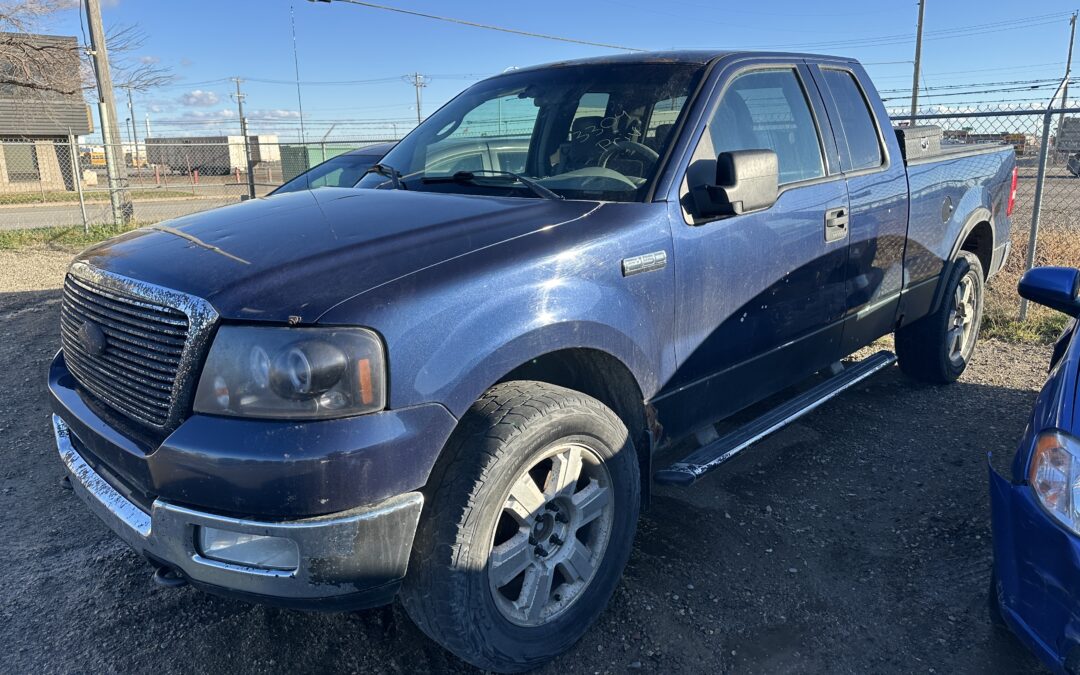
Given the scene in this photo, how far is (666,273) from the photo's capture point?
278 cm

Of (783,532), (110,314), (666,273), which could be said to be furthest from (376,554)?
(783,532)

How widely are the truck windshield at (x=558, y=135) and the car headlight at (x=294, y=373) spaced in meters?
1.20

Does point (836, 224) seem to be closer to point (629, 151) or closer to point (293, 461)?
point (629, 151)

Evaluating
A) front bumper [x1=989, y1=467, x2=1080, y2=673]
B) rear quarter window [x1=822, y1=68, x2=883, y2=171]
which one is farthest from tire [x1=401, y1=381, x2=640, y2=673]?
rear quarter window [x1=822, y1=68, x2=883, y2=171]

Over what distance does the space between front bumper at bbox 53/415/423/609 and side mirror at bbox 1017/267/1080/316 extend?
2.44 meters

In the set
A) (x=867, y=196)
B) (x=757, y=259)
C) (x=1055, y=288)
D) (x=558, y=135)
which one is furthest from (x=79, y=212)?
(x=1055, y=288)

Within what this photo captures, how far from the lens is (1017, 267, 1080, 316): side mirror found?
2.85m

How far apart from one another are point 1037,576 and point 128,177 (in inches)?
677

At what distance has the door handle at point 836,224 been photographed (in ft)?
11.6

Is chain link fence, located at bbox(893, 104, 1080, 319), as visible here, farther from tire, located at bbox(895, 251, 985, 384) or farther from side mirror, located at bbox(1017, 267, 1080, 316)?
side mirror, located at bbox(1017, 267, 1080, 316)

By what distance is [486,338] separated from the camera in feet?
7.28

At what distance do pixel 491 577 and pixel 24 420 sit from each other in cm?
388

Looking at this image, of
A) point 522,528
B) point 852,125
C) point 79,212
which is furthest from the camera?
point 79,212

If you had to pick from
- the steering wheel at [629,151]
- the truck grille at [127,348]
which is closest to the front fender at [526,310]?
the steering wheel at [629,151]
